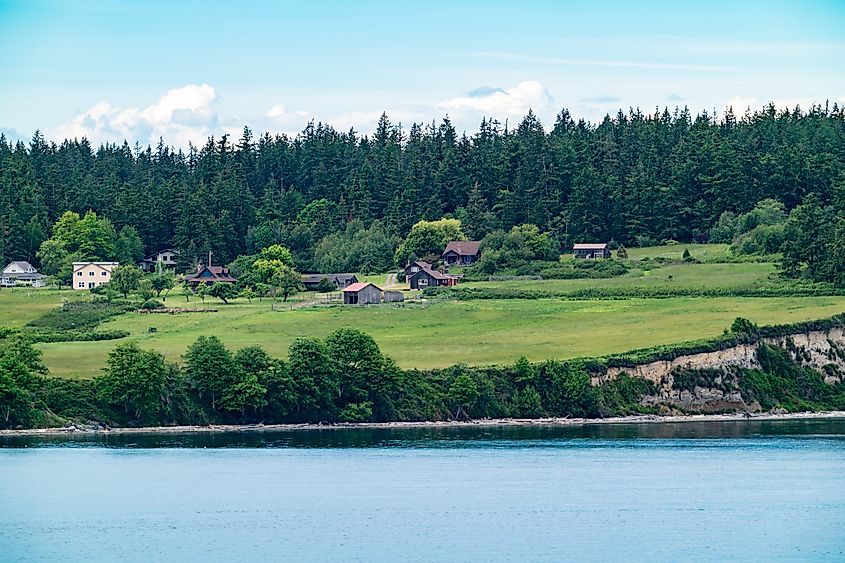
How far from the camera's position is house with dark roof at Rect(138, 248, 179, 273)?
509ft

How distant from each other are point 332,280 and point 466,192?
1138 inches

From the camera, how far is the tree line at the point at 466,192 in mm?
149875

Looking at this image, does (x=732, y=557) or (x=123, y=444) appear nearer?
(x=732, y=557)

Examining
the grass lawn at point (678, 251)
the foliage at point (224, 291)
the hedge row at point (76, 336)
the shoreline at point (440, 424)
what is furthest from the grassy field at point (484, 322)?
the grass lawn at point (678, 251)

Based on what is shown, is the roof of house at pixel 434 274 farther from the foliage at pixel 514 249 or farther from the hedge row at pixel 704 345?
the hedge row at pixel 704 345

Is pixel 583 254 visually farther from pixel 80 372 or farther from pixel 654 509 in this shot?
pixel 654 509

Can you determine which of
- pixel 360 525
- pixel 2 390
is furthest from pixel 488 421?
pixel 360 525

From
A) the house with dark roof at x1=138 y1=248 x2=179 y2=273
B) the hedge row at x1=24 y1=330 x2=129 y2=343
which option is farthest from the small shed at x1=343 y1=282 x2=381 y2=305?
the house with dark roof at x1=138 y1=248 x2=179 y2=273

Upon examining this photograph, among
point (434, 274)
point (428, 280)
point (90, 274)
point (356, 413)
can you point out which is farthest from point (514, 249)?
point (356, 413)

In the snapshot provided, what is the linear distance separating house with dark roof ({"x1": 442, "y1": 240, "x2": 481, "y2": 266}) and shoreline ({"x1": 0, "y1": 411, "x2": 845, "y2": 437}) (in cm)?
4967

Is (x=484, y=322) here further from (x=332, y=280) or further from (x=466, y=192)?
(x=466, y=192)

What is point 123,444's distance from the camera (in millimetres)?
81938

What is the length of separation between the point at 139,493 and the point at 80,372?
24846 millimetres

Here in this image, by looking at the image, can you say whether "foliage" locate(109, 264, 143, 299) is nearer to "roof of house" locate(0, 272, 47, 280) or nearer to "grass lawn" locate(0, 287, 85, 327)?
"grass lawn" locate(0, 287, 85, 327)
